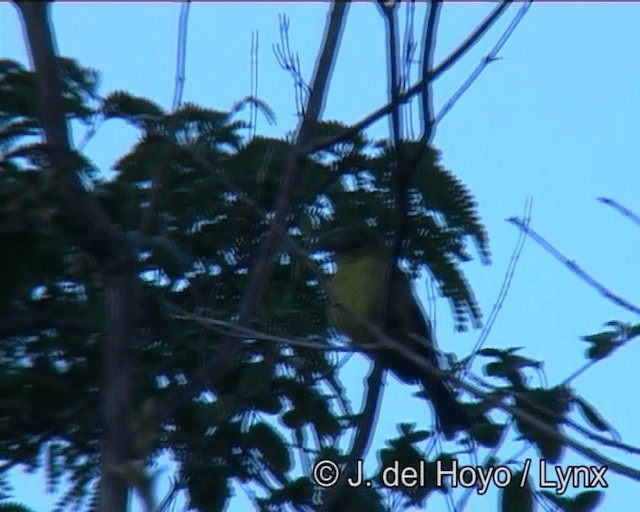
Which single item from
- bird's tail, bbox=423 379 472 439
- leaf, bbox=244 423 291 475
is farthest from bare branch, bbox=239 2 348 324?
leaf, bbox=244 423 291 475

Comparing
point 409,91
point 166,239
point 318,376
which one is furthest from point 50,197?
point 409,91

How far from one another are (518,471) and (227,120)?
1.43 metres

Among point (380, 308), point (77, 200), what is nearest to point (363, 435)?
point (77, 200)

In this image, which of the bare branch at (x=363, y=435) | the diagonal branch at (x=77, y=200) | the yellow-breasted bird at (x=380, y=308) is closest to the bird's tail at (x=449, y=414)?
the yellow-breasted bird at (x=380, y=308)

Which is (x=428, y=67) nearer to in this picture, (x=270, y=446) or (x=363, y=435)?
(x=363, y=435)

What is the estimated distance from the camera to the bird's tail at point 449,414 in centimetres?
373

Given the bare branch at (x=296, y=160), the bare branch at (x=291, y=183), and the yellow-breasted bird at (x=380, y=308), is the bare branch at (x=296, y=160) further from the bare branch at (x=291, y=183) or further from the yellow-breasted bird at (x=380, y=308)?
the yellow-breasted bird at (x=380, y=308)

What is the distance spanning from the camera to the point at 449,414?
3.80 meters

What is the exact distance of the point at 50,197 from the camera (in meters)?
3.83

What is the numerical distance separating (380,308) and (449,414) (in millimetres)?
1012

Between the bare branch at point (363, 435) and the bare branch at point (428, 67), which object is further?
the bare branch at point (363, 435)

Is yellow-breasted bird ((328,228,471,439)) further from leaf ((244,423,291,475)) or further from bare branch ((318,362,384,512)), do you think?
leaf ((244,423,291,475))

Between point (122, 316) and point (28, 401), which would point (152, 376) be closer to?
point (28, 401)

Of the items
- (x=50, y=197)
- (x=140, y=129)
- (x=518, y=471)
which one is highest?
(x=140, y=129)
